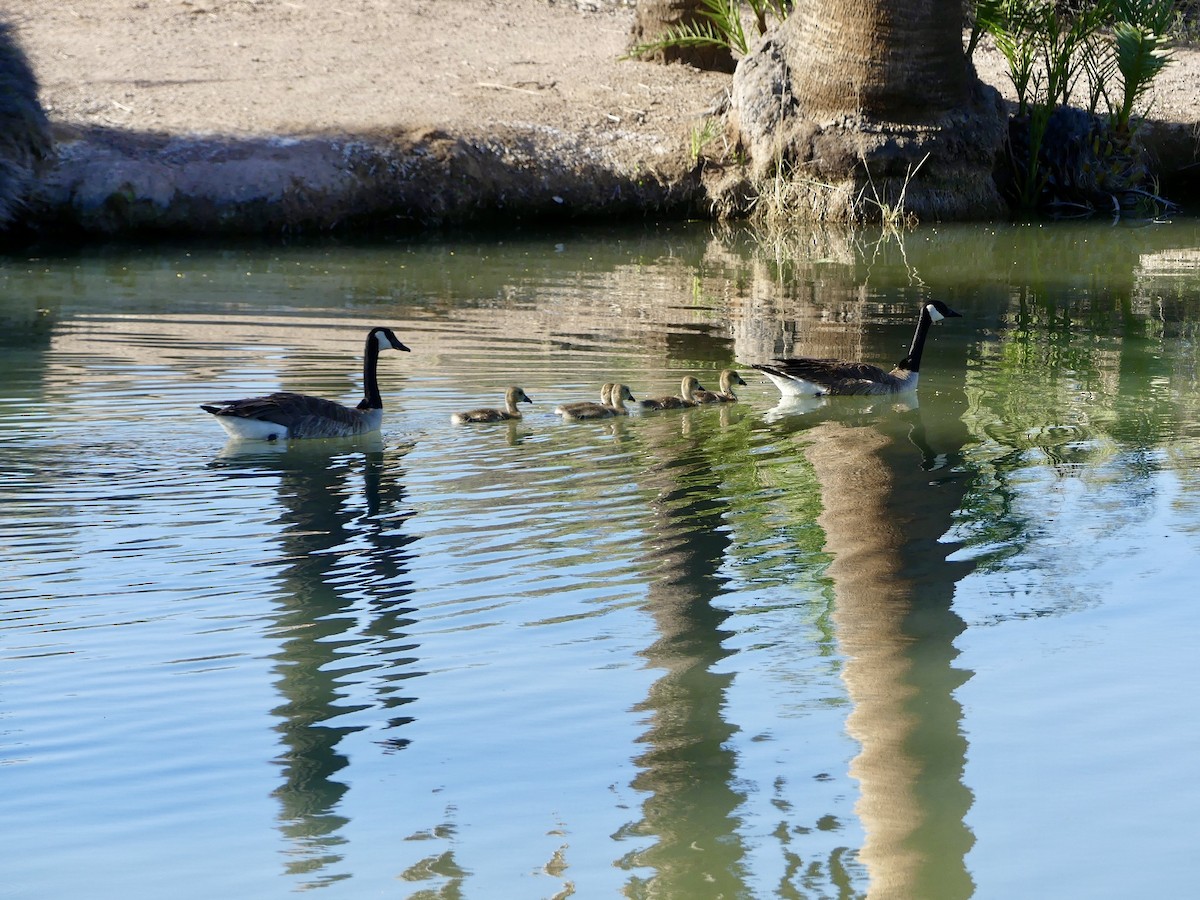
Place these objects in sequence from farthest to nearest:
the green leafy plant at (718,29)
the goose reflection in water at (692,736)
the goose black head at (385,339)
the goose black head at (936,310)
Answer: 1. the green leafy plant at (718,29)
2. the goose black head at (936,310)
3. the goose black head at (385,339)
4. the goose reflection in water at (692,736)

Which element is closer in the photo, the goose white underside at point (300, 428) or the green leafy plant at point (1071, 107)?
the goose white underside at point (300, 428)

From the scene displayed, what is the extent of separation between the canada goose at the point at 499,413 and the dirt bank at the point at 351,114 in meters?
11.1

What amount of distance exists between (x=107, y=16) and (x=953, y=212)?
14.5 m

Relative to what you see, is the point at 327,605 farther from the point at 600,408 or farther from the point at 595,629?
the point at 600,408

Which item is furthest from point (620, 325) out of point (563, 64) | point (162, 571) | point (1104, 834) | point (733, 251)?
point (563, 64)

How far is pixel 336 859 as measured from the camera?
505 centimetres

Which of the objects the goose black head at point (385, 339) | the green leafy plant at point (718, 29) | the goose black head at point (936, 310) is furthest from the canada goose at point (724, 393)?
the green leafy plant at point (718, 29)

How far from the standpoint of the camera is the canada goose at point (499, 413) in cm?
1116

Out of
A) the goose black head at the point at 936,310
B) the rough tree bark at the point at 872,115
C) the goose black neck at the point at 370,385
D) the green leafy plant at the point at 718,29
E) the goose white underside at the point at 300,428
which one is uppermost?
the green leafy plant at the point at 718,29

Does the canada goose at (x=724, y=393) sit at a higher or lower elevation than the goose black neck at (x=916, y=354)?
lower

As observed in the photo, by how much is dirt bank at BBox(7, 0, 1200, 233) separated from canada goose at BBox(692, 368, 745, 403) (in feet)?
35.4

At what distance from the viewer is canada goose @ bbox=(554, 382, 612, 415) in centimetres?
1148

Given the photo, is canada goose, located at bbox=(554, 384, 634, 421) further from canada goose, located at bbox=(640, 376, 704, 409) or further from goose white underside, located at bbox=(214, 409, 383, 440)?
goose white underside, located at bbox=(214, 409, 383, 440)

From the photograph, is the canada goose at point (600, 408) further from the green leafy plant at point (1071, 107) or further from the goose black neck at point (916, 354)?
the green leafy plant at point (1071, 107)
